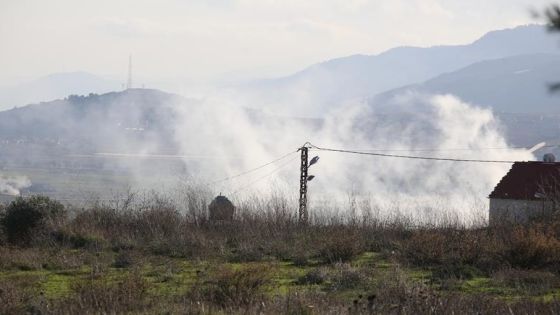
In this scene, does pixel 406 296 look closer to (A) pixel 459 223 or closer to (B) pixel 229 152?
(A) pixel 459 223

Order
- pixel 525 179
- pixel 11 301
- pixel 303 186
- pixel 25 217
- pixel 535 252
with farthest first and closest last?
pixel 525 179, pixel 303 186, pixel 25 217, pixel 535 252, pixel 11 301

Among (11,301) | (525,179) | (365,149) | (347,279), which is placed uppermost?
(365,149)

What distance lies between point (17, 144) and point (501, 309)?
13775cm

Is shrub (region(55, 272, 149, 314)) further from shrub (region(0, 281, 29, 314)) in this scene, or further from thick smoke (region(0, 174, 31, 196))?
thick smoke (region(0, 174, 31, 196))

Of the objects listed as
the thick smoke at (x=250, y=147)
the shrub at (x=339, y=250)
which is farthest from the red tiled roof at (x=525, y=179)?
the shrub at (x=339, y=250)

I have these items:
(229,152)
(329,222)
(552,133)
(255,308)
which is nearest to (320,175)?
(229,152)

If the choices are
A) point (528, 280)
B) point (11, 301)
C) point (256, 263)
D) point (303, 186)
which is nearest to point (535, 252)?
point (528, 280)

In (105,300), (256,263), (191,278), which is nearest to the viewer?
(105,300)

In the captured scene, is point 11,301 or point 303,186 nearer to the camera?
point 11,301

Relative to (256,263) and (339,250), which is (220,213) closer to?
(339,250)

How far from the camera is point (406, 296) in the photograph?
33.2 ft

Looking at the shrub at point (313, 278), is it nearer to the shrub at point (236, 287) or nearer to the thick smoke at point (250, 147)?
the shrub at point (236, 287)

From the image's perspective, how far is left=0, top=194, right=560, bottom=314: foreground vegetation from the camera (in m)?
9.80

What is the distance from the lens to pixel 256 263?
1503 cm
